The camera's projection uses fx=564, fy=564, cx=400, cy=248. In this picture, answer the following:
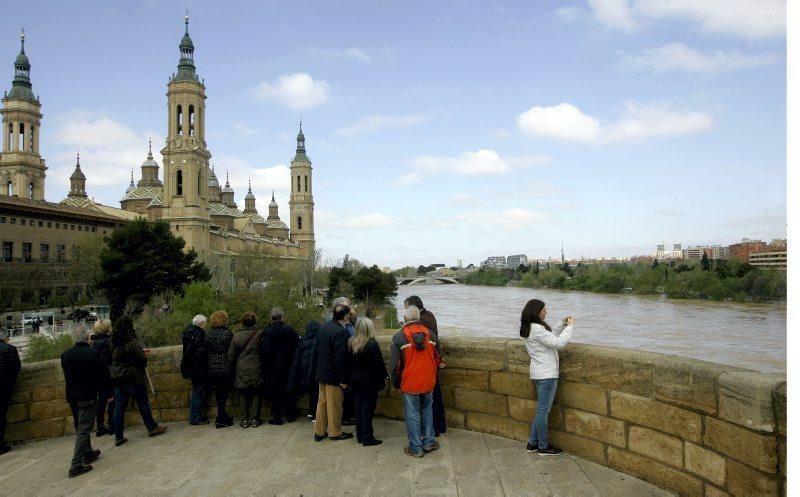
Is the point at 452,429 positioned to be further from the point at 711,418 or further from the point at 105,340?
the point at 105,340

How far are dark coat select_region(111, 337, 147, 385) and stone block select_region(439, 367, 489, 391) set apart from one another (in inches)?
123

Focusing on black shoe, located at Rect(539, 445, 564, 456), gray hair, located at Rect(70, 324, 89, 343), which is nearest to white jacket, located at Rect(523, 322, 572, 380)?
black shoe, located at Rect(539, 445, 564, 456)

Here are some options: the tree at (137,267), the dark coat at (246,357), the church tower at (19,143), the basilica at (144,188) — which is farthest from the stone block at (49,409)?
the church tower at (19,143)

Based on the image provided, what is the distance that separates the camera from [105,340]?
236 inches

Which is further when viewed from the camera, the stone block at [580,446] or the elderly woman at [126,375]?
the elderly woman at [126,375]

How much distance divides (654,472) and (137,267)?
35034 mm

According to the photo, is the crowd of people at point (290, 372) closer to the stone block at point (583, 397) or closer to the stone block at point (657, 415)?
the stone block at point (583, 397)

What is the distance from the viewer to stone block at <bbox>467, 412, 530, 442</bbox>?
5.13m

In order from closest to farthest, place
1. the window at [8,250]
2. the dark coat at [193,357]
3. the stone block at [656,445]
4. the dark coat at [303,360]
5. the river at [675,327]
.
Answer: the stone block at [656,445], the dark coat at [303,360], the dark coat at [193,357], the river at [675,327], the window at [8,250]

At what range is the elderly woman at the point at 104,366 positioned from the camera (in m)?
5.74

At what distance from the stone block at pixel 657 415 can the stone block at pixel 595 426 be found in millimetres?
89

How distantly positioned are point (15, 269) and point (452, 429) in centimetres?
4743

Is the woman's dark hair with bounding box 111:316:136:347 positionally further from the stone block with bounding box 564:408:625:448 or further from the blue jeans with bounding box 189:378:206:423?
the stone block with bounding box 564:408:625:448

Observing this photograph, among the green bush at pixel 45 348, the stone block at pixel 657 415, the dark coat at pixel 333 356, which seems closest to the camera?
the stone block at pixel 657 415
